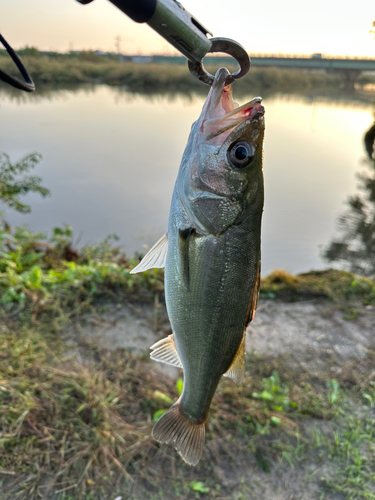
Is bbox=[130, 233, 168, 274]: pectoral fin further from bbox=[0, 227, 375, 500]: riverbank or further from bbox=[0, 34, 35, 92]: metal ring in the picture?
bbox=[0, 227, 375, 500]: riverbank

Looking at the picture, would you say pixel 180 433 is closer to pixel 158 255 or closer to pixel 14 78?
pixel 158 255

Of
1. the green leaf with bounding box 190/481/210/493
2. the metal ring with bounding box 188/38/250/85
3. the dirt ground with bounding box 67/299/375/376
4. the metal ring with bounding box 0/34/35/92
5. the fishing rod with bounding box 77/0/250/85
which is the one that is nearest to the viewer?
the fishing rod with bounding box 77/0/250/85

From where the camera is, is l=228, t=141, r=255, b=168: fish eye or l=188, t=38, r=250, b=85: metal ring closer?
l=188, t=38, r=250, b=85: metal ring

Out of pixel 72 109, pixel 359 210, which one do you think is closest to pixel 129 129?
pixel 72 109

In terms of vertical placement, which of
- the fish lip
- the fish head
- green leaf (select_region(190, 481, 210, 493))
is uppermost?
the fish lip

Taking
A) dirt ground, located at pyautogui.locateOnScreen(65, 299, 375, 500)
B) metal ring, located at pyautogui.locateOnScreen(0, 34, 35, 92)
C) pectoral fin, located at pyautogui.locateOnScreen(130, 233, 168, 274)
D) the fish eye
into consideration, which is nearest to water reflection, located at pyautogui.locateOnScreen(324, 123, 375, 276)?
dirt ground, located at pyautogui.locateOnScreen(65, 299, 375, 500)

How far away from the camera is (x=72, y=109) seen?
54.1 ft

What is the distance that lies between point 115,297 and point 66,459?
2.06m

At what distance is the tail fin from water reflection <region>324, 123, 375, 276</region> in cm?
469

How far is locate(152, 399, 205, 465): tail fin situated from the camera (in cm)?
148

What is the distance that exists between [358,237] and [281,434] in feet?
22.2

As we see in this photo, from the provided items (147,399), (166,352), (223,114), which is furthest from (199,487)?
(223,114)

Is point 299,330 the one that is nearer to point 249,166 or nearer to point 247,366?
point 247,366

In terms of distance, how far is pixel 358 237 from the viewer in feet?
27.6
